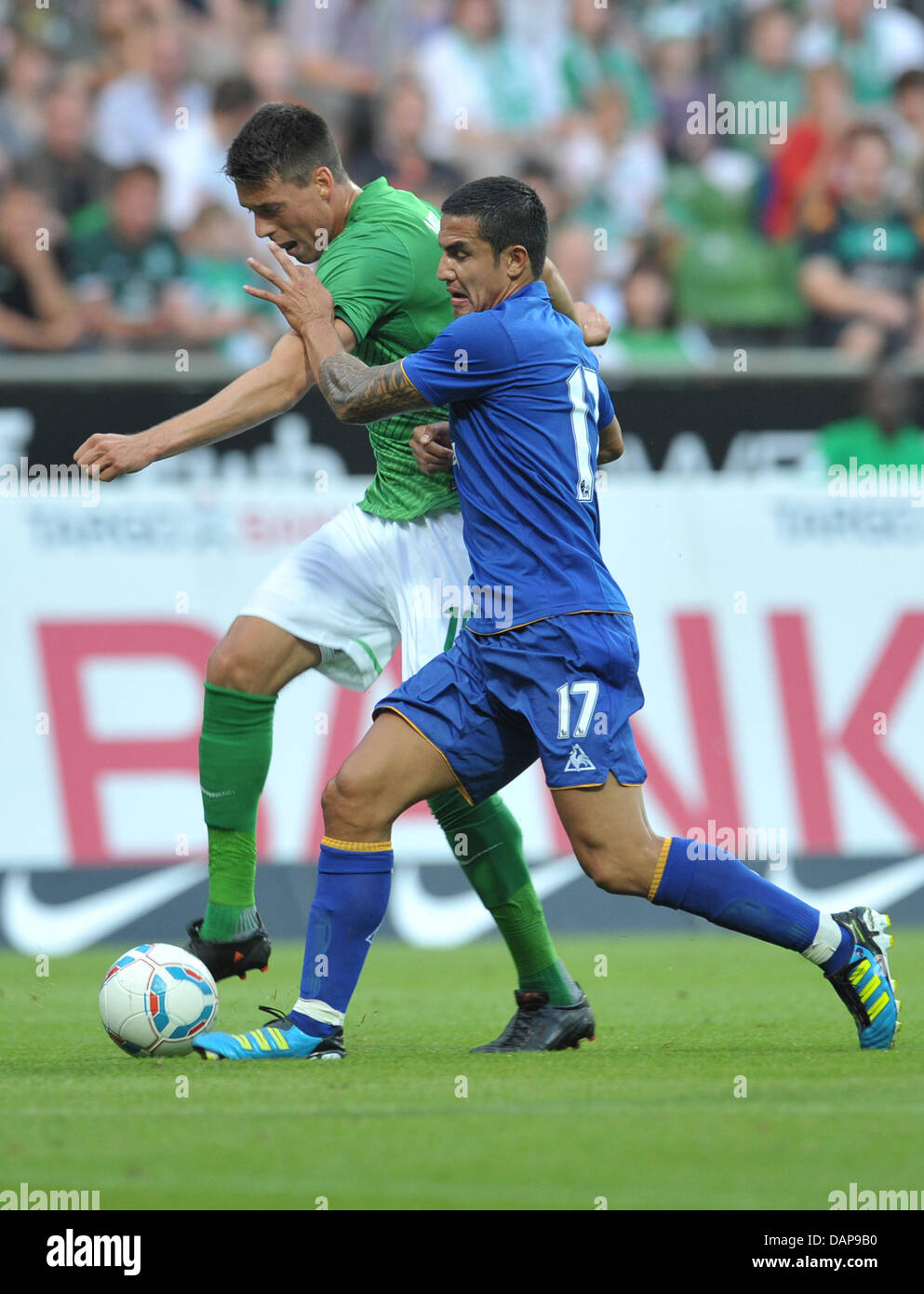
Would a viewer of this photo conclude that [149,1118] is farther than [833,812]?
No

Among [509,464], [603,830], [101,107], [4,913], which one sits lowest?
[4,913]

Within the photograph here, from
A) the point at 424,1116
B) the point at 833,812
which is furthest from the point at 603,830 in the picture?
the point at 833,812

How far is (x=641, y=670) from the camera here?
898cm

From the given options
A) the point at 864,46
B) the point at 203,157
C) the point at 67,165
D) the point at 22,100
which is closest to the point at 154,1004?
the point at 67,165

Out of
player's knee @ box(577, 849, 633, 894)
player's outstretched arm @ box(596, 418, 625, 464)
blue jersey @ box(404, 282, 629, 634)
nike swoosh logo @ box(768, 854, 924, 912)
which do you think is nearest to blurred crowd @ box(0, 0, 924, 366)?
nike swoosh logo @ box(768, 854, 924, 912)

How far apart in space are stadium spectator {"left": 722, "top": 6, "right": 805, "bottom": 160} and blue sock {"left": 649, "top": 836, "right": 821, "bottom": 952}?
9036 millimetres

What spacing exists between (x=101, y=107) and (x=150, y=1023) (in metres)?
8.23

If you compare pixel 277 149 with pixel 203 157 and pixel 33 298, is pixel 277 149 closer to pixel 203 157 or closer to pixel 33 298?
pixel 33 298

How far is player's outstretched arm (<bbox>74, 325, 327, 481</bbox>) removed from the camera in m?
5.11

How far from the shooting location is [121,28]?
40.9 ft

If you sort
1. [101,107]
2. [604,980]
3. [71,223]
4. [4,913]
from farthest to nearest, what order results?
[101,107] → [71,223] → [4,913] → [604,980]

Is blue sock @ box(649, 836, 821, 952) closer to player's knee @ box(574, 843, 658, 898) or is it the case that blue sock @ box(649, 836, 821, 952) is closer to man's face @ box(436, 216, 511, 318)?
player's knee @ box(574, 843, 658, 898)

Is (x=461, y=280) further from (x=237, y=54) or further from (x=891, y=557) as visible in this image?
(x=237, y=54)

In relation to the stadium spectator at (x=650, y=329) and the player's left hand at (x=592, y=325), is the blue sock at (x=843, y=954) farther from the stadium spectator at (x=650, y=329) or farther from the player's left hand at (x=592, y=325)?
the stadium spectator at (x=650, y=329)
